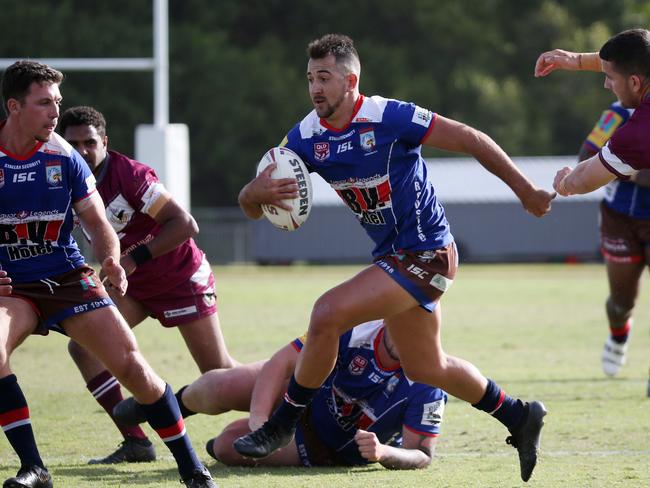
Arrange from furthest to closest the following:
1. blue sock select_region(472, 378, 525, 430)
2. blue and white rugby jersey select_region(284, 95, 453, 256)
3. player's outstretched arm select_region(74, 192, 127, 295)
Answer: blue sock select_region(472, 378, 525, 430), blue and white rugby jersey select_region(284, 95, 453, 256), player's outstretched arm select_region(74, 192, 127, 295)

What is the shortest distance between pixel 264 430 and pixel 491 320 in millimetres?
9225

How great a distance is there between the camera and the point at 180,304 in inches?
282

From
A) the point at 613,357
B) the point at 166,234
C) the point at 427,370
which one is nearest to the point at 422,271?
the point at 427,370

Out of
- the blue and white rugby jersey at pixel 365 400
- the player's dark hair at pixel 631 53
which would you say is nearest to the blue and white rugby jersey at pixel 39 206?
the blue and white rugby jersey at pixel 365 400

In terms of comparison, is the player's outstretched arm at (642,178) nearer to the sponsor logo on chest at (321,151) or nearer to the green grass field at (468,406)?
the green grass field at (468,406)

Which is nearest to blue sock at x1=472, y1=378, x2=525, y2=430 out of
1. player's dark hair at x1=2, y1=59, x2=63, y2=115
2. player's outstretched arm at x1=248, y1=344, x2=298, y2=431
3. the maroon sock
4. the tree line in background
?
player's outstretched arm at x1=248, y1=344, x2=298, y2=431

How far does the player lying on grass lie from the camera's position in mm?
6059

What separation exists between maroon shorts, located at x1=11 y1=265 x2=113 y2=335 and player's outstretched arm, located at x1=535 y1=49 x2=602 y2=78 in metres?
2.71

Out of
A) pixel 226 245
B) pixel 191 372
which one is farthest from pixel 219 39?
pixel 191 372

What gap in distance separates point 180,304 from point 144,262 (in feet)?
2.30

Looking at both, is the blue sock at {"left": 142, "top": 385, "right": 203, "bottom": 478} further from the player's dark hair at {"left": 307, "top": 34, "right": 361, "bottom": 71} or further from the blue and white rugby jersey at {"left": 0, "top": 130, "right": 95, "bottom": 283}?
the player's dark hair at {"left": 307, "top": 34, "right": 361, "bottom": 71}

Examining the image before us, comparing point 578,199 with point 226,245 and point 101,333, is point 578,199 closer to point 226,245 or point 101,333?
point 226,245

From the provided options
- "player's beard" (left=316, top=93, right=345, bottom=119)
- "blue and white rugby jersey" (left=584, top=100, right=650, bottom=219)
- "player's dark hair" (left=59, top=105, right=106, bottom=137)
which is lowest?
"blue and white rugby jersey" (left=584, top=100, right=650, bottom=219)

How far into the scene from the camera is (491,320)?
1445 centimetres
